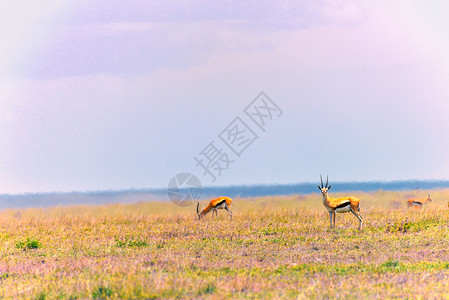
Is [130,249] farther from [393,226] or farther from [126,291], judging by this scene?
[393,226]

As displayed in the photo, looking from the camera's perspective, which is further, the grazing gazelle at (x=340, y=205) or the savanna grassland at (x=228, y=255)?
the grazing gazelle at (x=340, y=205)

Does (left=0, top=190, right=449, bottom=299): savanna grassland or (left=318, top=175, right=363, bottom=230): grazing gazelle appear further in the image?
(left=318, top=175, right=363, bottom=230): grazing gazelle

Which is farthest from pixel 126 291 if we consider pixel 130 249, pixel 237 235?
pixel 237 235

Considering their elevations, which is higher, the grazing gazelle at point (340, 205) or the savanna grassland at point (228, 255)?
the grazing gazelle at point (340, 205)

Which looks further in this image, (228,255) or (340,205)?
(340,205)

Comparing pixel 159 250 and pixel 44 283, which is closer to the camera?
pixel 44 283

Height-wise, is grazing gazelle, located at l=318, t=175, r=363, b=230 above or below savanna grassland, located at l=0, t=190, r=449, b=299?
above

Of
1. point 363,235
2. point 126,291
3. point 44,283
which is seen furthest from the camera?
point 363,235

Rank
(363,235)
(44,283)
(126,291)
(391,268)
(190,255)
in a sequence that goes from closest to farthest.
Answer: (126,291)
(44,283)
(391,268)
(190,255)
(363,235)

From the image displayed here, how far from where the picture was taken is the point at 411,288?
10.6m

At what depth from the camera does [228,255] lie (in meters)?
15.2

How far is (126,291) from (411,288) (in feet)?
17.2

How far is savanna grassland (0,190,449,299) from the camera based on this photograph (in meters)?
10.6

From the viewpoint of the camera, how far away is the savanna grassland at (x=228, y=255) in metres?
10.6
